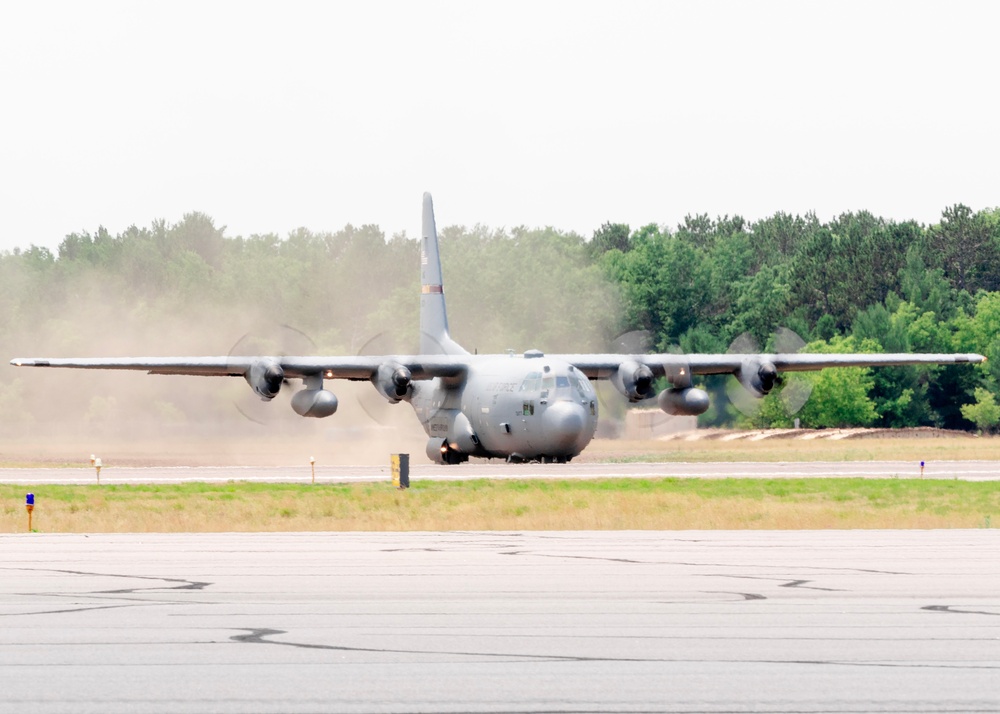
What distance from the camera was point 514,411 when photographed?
43531 mm

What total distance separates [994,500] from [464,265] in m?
58.3

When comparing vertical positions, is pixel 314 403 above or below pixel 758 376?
below

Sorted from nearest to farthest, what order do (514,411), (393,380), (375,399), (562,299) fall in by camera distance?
1. (514,411)
2. (393,380)
3. (375,399)
4. (562,299)

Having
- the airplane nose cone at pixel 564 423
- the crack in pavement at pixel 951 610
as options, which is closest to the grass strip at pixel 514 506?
the airplane nose cone at pixel 564 423

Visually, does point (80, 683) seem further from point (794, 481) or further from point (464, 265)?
point (464, 265)

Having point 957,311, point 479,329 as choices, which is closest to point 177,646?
point 479,329

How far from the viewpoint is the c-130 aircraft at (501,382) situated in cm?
4294

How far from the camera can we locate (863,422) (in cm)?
8688

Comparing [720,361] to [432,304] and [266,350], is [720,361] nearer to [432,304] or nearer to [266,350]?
[432,304]

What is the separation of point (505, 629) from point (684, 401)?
35.2 metres

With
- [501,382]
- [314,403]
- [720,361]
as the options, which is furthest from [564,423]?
[720,361]

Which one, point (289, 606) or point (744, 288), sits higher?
point (744, 288)

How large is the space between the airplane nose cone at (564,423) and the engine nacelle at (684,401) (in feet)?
15.2

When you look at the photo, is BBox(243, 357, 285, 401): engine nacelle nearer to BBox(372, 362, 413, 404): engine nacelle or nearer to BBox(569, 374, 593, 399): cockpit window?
BBox(372, 362, 413, 404): engine nacelle
